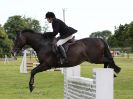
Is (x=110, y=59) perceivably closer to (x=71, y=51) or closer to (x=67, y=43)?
(x=71, y=51)

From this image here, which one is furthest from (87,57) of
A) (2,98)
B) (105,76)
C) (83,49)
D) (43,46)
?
(2,98)

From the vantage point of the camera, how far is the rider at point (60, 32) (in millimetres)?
11174

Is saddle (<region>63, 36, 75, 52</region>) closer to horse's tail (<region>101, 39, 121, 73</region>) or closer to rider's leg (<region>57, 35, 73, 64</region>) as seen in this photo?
rider's leg (<region>57, 35, 73, 64</region>)

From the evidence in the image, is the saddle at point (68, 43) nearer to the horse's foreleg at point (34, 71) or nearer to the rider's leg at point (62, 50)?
the rider's leg at point (62, 50)

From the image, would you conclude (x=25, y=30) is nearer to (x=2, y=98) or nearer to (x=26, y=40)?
(x=26, y=40)

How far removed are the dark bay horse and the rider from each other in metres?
0.17

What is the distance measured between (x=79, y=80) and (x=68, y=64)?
0.43 m

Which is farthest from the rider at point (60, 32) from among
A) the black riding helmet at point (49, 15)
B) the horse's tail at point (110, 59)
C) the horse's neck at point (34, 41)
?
the horse's tail at point (110, 59)

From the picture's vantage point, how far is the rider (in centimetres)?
1117

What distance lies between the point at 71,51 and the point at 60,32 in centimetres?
58

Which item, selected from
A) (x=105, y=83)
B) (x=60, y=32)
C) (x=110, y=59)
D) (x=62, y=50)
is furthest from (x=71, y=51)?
(x=105, y=83)

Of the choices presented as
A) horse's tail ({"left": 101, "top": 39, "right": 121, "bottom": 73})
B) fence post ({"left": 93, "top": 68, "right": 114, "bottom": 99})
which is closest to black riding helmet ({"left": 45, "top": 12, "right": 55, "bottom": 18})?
horse's tail ({"left": 101, "top": 39, "right": 121, "bottom": 73})

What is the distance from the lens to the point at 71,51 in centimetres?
1135

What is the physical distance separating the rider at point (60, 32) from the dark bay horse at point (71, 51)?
0.55 ft
